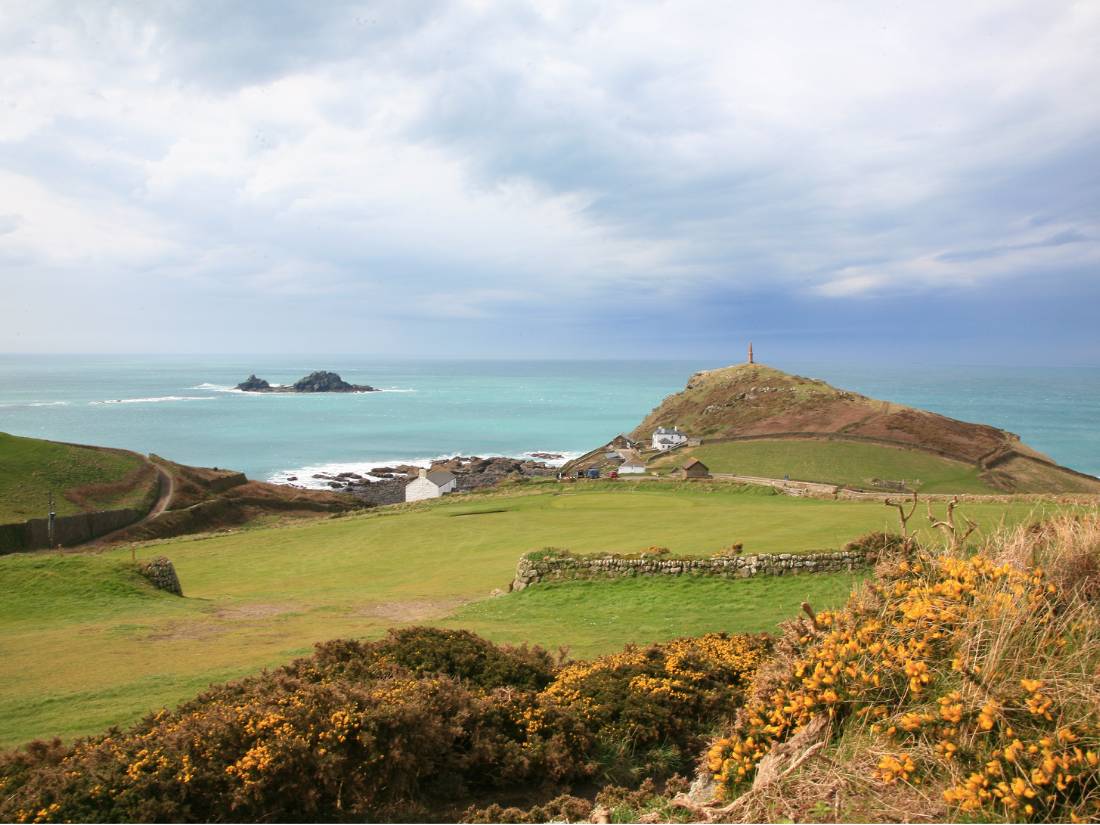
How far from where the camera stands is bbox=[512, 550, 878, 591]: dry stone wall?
17.3 meters

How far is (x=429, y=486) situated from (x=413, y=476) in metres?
20.0

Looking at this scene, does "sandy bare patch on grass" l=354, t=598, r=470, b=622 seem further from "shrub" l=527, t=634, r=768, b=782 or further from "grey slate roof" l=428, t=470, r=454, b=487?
"grey slate roof" l=428, t=470, r=454, b=487

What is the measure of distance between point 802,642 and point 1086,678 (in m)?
2.21

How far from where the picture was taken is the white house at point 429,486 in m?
69.8

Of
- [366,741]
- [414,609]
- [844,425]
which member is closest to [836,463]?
[844,425]

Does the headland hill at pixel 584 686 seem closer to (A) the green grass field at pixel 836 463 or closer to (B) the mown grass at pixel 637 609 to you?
(B) the mown grass at pixel 637 609

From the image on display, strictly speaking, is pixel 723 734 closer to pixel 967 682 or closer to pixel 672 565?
pixel 967 682

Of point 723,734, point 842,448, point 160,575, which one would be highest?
point 842,448

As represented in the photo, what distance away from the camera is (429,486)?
69.8 m

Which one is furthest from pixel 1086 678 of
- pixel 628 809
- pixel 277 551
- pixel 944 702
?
pixel 277 551

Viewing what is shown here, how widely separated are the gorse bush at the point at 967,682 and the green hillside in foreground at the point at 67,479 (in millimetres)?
53087

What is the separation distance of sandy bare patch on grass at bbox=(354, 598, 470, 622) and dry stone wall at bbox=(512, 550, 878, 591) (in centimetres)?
197

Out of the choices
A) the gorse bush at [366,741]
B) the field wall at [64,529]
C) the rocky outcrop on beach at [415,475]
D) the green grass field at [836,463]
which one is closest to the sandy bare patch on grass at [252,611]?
the gorse bush at [366,741]

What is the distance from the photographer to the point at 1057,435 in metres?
135
